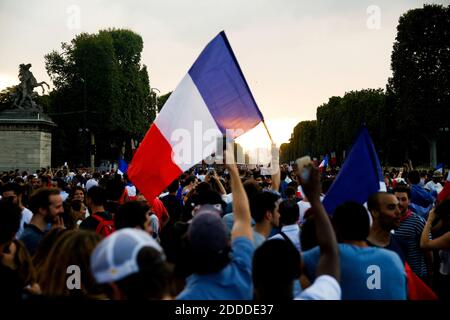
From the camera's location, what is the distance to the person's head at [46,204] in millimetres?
5098

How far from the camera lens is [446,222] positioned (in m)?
5.42

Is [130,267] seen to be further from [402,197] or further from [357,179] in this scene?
[402,197]

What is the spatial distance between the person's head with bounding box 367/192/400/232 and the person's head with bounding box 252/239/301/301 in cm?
200

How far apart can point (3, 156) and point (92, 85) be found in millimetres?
20833

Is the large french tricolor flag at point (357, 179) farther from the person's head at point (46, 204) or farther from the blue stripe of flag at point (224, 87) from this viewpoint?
the person's head at point (46, 204)

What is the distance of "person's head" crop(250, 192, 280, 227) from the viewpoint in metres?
4.41

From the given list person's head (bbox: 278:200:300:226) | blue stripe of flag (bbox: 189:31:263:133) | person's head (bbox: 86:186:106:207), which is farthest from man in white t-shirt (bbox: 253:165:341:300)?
blue stripe of flag (bbox: 189:31:263:133)

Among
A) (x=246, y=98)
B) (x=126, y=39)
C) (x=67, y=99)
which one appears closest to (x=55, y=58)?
(x=67, y=99)

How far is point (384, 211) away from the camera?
15.1 feet

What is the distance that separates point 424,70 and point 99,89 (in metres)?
26.5

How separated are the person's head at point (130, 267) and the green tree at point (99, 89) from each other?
42817mm

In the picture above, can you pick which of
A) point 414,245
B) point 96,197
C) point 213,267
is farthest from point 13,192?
point 213,267
